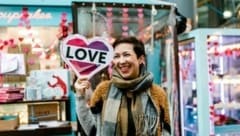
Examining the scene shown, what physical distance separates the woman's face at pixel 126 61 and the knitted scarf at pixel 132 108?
4 cm

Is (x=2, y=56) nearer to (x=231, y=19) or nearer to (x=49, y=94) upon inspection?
(x=49, y=94)

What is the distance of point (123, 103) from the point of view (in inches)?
87.1

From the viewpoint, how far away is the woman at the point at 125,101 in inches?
86.0

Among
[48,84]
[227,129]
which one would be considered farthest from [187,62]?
[48,84]

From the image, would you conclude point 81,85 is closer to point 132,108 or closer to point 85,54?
point 85,54

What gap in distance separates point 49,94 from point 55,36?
572 mm

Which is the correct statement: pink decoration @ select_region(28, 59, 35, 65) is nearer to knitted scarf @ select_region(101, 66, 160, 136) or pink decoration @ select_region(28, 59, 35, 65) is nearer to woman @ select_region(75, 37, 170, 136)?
woman @ select_region(75, 37, 170, 136)

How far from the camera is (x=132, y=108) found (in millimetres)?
2201

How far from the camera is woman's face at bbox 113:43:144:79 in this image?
221 cm

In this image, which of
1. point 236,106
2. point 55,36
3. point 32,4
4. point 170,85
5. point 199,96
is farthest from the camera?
point 236,106

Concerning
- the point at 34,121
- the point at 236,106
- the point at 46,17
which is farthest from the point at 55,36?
the point at 236,106

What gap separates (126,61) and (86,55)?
29 cm

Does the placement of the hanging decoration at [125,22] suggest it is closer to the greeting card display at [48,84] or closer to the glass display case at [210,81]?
the greeting card display at [48,84]

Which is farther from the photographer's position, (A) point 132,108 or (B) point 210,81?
(B) point 210,81
